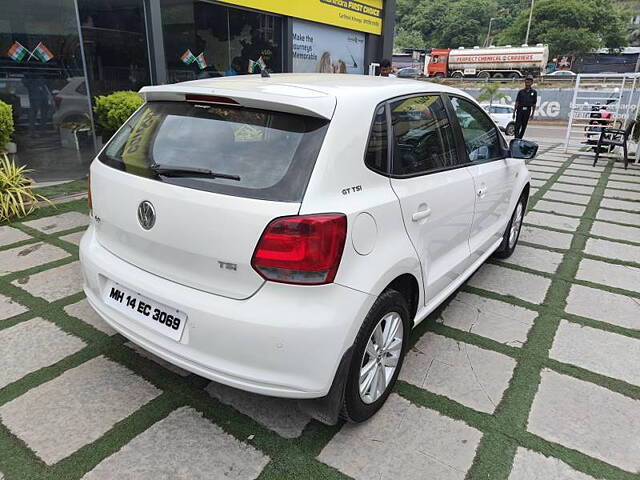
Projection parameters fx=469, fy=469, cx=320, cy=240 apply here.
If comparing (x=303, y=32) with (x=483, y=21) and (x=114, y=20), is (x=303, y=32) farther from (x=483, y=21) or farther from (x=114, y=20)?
(x=483, y=21)

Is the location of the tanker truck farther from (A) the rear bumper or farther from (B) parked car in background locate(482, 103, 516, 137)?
(A) the rear bumper

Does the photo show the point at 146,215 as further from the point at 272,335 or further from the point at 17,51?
the point at 17,51

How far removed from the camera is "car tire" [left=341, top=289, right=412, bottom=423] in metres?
2.04

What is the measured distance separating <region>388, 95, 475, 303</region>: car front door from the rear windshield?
1.87ft

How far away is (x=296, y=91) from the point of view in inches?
81.7

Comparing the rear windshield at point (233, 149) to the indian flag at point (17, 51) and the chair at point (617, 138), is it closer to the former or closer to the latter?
the indian flag at point (17, 51)

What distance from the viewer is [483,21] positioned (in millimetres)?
88750

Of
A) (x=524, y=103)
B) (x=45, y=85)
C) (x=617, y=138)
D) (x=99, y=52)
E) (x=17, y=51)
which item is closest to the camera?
(x=17, y=51)

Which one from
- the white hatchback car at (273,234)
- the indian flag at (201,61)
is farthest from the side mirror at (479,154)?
the indian flag at (201,61)

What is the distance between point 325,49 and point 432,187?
10959 mm

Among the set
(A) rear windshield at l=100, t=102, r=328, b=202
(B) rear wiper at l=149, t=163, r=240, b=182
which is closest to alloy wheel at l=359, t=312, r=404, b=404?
(A) rear windshield at l=100, t=102, r=328, b=202

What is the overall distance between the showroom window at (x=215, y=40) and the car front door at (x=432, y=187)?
7145 millimetres

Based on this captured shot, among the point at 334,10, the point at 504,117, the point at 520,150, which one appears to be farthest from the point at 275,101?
the point at 504,117

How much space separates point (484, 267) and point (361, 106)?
2669mm
